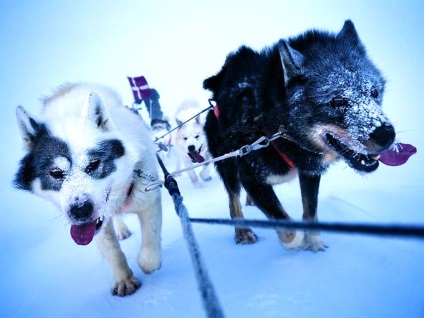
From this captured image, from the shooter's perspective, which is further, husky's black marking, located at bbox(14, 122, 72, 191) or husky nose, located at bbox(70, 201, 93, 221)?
husky's black marking, located at bbox(14, 122, 72, 191)

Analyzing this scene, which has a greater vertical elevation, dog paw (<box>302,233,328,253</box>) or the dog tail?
the dog tail

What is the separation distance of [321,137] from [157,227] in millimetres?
1465

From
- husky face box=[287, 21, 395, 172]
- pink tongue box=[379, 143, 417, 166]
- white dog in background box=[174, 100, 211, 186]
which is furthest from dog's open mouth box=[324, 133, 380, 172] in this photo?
white dog in background box=[174, 100, 211, 186]

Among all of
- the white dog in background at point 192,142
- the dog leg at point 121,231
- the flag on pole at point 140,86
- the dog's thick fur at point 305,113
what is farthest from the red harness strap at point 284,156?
the flag on pole at point 140,86

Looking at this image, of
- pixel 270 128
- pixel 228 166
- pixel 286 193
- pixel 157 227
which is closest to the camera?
pixel 270 128

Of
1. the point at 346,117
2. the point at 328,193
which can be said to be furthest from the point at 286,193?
the point at 346,117

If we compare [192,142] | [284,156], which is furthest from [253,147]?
[192,142]

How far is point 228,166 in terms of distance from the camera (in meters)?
2.60

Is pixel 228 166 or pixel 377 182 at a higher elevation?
pixel 228 166

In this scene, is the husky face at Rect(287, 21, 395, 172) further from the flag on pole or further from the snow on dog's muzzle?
the flag on pole

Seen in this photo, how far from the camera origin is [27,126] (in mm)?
1756

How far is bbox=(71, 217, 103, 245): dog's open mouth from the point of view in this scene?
1.66 m

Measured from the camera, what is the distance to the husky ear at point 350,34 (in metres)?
1.86

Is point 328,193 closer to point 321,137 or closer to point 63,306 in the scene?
point 321,137
